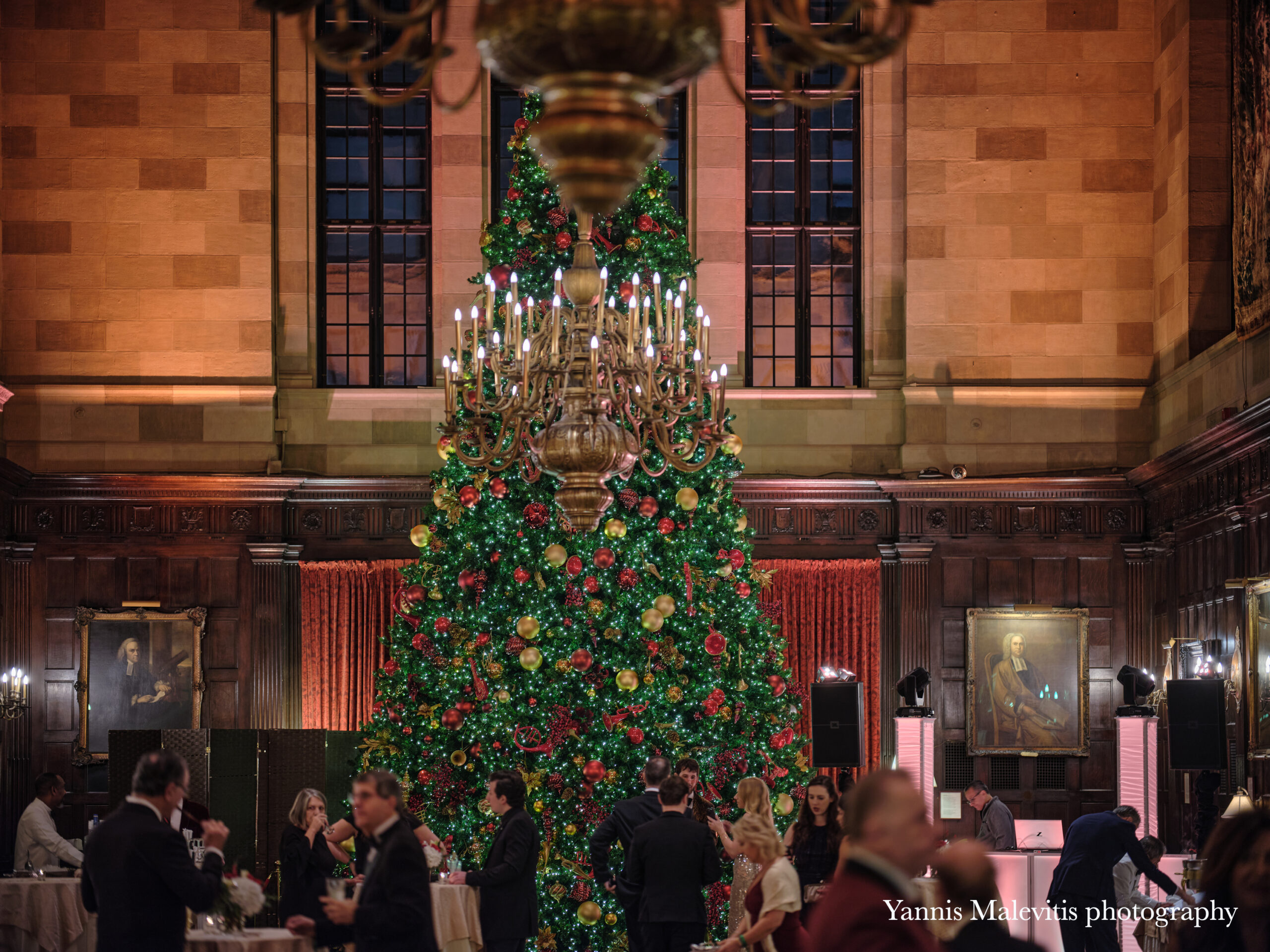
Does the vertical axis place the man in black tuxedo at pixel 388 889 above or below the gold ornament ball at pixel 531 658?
below

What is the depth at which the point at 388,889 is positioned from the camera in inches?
204

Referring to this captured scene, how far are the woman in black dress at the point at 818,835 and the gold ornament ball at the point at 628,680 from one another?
209 centimetres

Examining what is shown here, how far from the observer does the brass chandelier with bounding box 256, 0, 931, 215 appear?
2.92 meters

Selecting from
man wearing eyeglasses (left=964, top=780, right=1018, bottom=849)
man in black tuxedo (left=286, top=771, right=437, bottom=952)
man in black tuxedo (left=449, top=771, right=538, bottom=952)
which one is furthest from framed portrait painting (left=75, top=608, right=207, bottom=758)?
man in black tuxedo (left=286, top=771, right=437, bottom=952)

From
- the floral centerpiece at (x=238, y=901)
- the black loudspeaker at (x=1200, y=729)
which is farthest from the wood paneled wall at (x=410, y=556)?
the floral centerpiece at (x=238, y=901)

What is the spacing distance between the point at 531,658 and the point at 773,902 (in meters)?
4.82

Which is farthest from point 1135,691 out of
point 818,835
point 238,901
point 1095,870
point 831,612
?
point 238,901

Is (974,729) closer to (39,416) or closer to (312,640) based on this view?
(312,640)

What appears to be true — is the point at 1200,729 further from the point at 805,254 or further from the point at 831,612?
the point at 805,254

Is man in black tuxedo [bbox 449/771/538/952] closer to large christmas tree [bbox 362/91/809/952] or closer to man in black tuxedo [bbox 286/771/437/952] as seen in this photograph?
man in black tuxedo [bbox 286/771/437/952]

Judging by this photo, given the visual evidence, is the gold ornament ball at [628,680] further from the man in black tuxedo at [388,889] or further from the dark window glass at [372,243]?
the man in black tuxedo at [388,889]

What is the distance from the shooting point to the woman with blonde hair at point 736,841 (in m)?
7.31

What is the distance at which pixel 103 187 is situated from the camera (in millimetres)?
14391

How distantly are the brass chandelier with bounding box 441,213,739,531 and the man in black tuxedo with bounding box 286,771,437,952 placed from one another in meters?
2.55
